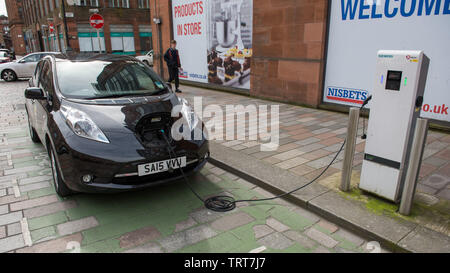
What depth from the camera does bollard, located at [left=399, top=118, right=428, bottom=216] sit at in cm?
288

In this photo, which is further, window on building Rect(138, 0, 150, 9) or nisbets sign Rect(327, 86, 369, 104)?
window on building Rect(138, 0, 150, 9)

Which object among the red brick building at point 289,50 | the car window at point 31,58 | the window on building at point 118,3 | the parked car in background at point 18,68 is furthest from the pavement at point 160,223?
the window on building at point 118,3

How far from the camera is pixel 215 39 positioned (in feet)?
38.2

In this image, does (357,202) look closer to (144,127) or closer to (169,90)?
(144,127)

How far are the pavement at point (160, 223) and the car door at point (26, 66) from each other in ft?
50.2

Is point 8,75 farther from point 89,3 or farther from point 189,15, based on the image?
point 89,3

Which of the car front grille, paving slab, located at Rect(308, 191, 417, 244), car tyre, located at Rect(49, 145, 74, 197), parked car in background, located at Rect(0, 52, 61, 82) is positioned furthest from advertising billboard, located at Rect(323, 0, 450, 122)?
parked car in background, located at Rect(0, 52, 61, 82)

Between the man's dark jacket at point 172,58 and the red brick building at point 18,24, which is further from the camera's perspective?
the red brick building at point 18,24

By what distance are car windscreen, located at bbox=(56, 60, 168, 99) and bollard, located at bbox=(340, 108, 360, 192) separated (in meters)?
2.49

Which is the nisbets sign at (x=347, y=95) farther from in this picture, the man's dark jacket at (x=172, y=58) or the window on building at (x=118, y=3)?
the window on building at (x=118, y=3)

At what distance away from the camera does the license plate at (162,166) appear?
322 centimetres

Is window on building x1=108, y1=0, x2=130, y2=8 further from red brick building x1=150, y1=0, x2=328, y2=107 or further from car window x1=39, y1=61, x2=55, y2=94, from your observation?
car window x1=39, y1=61, x2=55, y2=94

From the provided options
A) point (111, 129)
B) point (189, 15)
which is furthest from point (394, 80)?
point (189, 15)
